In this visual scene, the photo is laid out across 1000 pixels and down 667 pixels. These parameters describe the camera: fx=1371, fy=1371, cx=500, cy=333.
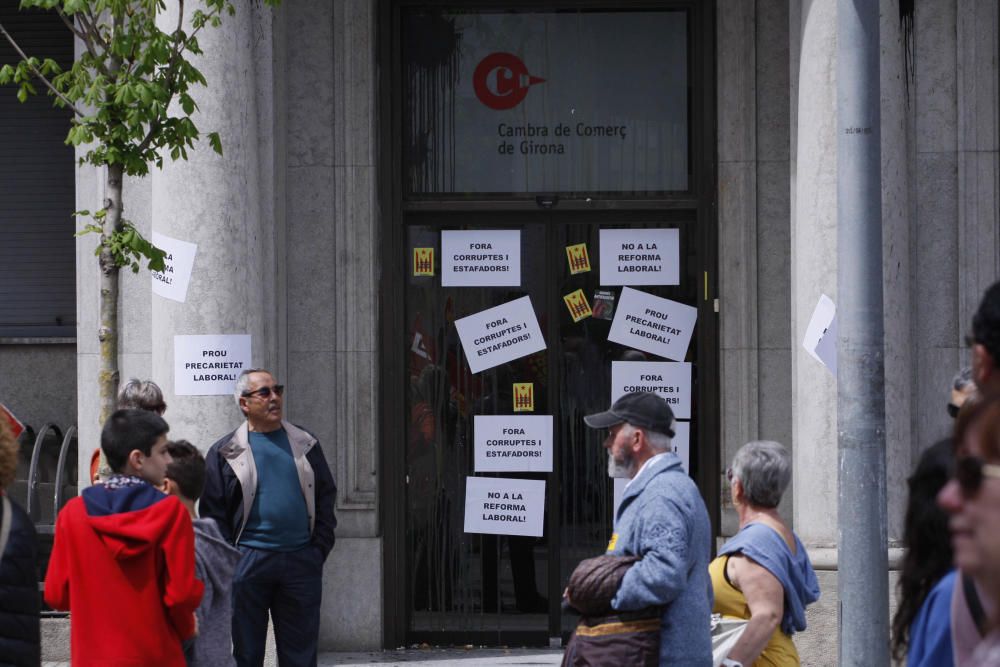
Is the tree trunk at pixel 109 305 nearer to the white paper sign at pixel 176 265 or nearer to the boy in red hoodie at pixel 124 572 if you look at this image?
the boy in red hoodie at pixel 124 572

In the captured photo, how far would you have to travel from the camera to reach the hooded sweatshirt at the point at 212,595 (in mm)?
5109

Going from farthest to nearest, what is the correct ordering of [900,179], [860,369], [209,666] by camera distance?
[900,179], [860,369], [209,666]

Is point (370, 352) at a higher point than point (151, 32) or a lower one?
lower

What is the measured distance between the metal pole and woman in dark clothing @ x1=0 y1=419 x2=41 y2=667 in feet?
10.7

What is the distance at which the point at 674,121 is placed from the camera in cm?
922

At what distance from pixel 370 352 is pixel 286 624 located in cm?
241

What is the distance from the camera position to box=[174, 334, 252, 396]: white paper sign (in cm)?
790

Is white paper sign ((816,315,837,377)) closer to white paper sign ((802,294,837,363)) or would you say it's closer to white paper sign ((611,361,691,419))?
white paper sign ((802,294,837,363))

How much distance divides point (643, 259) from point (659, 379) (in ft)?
2.65

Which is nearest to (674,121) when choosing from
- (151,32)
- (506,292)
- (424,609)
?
(506,292)

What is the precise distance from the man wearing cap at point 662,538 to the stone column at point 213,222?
3.72m

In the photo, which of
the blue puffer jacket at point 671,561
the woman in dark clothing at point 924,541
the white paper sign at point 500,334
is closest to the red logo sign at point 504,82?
the white paper sign at point 500,334

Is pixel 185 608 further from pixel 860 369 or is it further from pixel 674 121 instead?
pixel 674 121

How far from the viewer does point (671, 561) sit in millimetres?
4469
